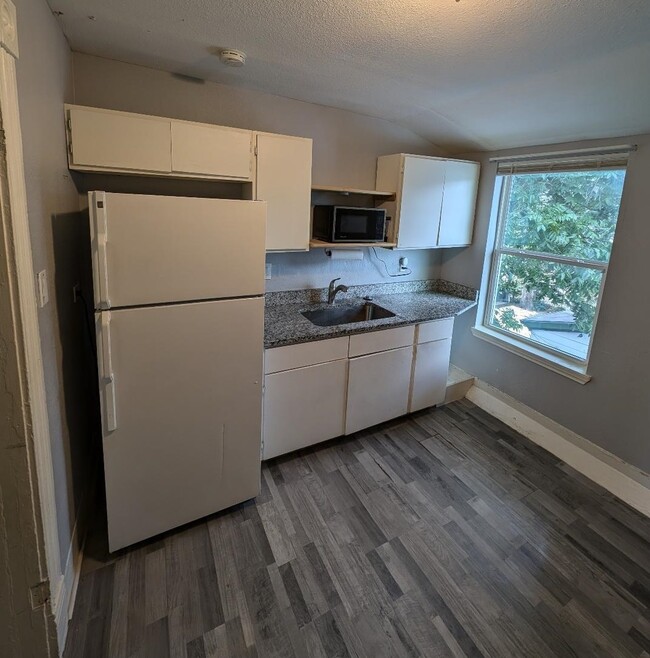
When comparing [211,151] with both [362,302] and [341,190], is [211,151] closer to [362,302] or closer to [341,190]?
[341,190]

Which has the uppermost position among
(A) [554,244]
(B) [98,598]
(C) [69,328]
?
(A) [554,244]

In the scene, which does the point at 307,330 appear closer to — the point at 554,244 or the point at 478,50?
the point at 478,50

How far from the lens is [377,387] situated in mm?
2750

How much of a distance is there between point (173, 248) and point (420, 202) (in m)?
1.99

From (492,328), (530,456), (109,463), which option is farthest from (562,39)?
(109,463)

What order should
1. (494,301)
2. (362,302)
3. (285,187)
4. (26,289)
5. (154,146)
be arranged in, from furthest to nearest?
(494,301), (362,302), (285,187), (154,146), (26,289)

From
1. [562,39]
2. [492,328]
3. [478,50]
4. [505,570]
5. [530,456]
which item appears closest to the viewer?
[562,39]

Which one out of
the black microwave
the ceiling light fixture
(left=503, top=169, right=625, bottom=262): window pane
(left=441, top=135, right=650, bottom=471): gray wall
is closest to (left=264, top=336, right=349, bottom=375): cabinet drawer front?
the black microwave

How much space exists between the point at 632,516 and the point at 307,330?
219 centimetres

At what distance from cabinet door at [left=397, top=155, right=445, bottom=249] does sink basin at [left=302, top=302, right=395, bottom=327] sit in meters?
0.52

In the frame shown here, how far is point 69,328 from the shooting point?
179 centimetres

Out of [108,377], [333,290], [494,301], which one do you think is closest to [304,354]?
[333,290]

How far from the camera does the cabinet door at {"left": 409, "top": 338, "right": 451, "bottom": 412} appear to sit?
2932mm

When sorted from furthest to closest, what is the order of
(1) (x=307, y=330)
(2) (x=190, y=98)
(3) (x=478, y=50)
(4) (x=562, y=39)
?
(1) (x=307, y=330) → (2) (x=190, y=98) → (3) (x=478, y=50) → (4) (x=562, y=39)
